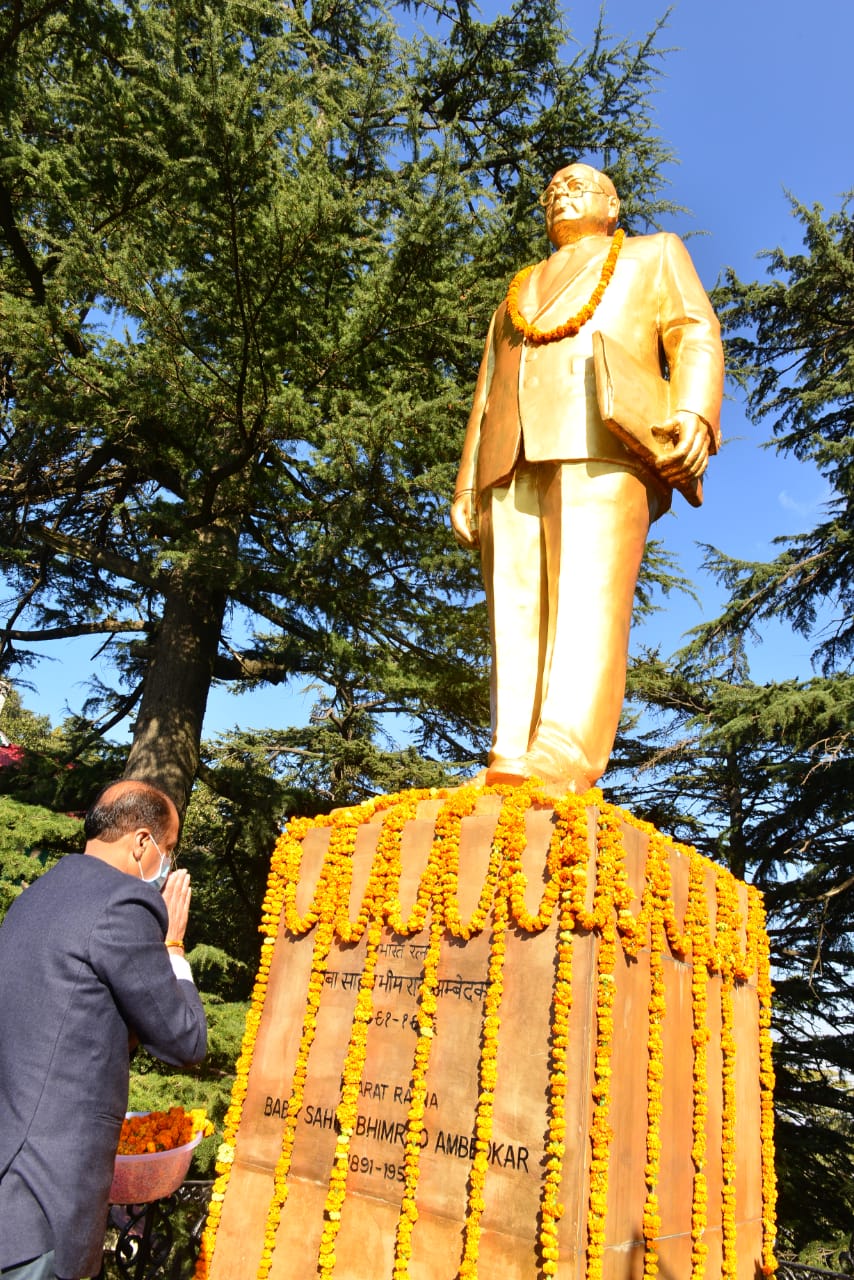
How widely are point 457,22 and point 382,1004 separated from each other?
1213cm

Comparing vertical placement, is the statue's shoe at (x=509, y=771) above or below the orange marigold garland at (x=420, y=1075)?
above

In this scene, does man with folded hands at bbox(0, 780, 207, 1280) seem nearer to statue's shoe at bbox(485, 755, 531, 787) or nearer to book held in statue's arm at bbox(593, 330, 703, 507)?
statue's shoe at bbox(485, 755, 531, 787)

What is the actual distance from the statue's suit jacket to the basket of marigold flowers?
275 cm

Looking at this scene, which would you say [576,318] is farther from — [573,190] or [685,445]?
[573,190]

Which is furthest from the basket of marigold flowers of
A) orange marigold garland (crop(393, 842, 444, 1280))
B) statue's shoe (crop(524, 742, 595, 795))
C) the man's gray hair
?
statue's shoe (crop(524, 742, 595, 795))

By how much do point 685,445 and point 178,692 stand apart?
667 centimetres

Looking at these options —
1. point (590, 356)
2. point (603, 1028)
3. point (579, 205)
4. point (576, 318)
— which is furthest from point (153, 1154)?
point (579, 205)

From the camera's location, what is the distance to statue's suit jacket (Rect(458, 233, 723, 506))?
392cm

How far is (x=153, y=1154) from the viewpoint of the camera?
2.94 m

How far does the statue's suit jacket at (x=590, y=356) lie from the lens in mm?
3918

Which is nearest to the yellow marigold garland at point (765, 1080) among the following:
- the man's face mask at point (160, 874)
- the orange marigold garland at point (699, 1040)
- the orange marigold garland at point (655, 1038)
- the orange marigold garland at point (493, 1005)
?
the orange marigold garland at point (699, 1040)

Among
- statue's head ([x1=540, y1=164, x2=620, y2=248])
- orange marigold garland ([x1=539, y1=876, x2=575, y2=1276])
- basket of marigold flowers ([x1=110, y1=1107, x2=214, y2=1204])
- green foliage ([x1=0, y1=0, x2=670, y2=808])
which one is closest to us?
orange marigold garland ([x1=539, y1=876, x2=575, y2=1276])

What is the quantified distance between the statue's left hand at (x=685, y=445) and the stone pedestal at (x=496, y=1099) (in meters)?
1.53

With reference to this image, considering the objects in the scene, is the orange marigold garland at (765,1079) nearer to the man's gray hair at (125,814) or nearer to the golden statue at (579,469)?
the golden statue at (579,469)
